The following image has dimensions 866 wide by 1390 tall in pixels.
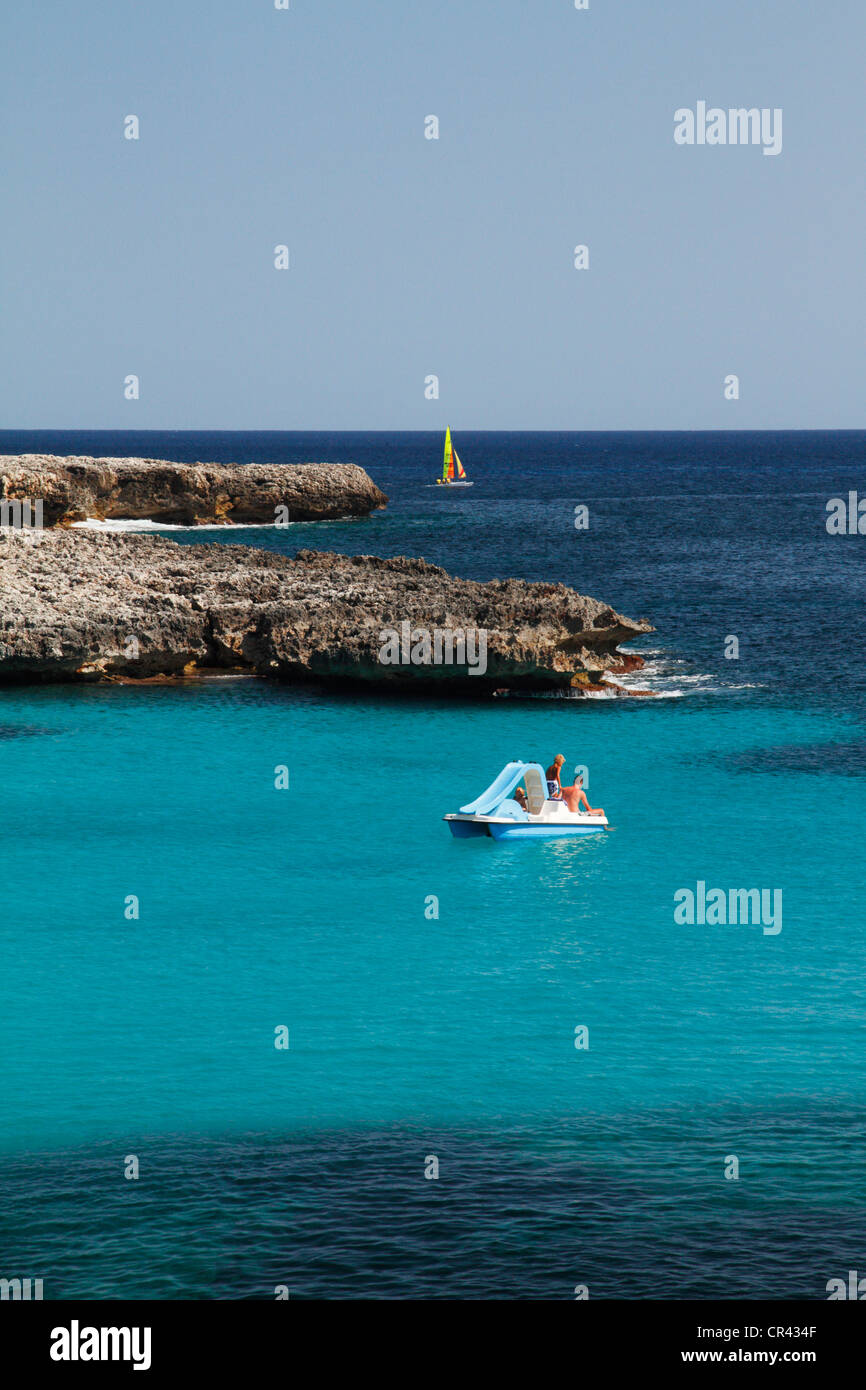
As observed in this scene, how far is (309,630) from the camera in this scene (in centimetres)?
4244

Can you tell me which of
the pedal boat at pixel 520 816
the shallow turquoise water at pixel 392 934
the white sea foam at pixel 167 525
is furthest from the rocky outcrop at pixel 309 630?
the white sea foam at pixel 167 525

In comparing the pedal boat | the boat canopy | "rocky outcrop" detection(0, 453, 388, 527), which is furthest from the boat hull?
"rocky outcrop" detection(0, 453, 388, 527)

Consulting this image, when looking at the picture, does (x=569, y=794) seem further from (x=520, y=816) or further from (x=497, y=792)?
(x=497, y=792)

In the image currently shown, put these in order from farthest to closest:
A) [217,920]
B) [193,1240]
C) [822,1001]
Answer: [217,920] < [822,1001] < [193,1240]

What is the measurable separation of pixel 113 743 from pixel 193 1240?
74.4 ft

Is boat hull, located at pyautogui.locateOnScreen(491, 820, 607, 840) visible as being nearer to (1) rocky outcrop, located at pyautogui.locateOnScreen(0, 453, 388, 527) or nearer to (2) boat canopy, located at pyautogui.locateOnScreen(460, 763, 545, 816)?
(2) boat canopy, located at pyautogui.locateOnScreen(460, 763, 545, 816)

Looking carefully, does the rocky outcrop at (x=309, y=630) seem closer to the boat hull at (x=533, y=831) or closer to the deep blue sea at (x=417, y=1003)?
the deep blue sea at (x=417, y=1003)

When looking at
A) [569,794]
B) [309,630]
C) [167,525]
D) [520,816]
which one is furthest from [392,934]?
[167,525]

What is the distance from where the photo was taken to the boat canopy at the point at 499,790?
28578 mm

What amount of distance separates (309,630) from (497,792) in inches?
583

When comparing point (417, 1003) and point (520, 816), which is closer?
point (417, 1003)

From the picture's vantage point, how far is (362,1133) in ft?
54.1

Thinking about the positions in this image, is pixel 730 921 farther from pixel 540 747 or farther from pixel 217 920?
pixel 540 747
